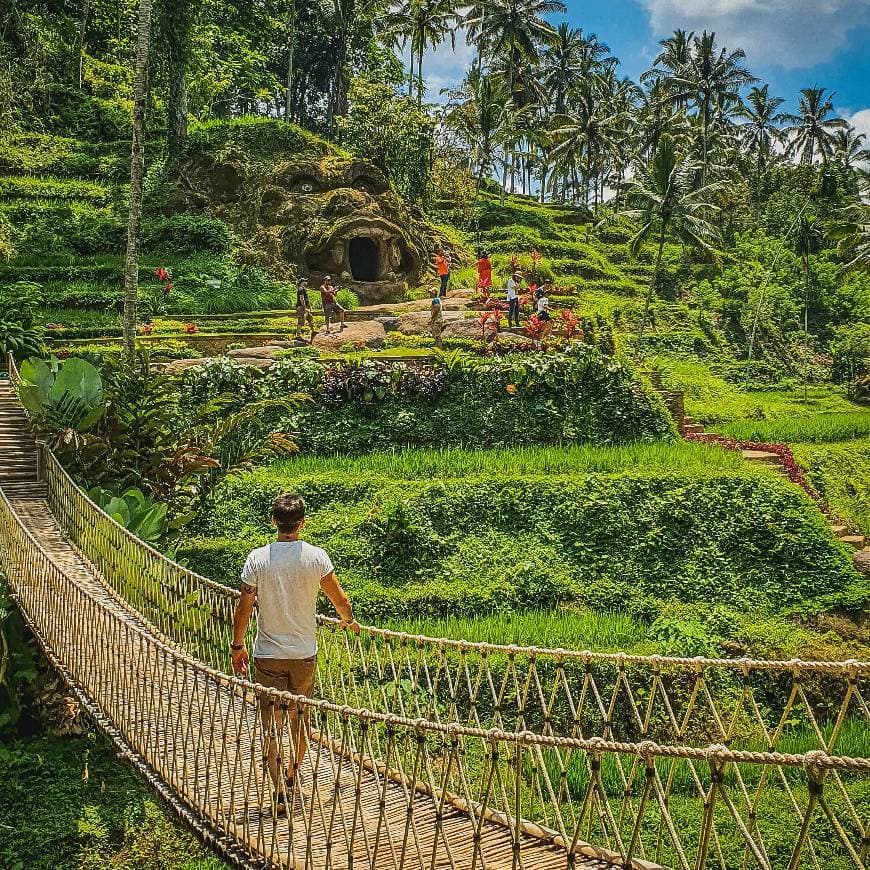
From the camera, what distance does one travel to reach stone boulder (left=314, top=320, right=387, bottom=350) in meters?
15.1

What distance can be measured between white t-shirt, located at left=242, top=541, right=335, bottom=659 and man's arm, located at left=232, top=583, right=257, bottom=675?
0.15ft

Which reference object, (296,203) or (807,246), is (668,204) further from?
(296,203)

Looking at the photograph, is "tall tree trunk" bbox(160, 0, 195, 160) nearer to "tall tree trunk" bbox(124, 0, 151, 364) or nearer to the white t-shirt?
"tall tree trunk" bbox(124, 0, 151, 364)

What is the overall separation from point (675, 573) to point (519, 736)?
652cm

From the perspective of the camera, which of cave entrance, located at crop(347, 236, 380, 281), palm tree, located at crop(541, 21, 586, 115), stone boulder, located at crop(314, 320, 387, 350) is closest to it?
stone boulder, located at crop(314, 320, 387, 350)

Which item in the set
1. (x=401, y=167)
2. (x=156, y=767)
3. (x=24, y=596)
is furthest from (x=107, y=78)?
(x=156, y=767)

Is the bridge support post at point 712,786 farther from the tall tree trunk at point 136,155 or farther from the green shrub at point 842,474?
the green shrub at point 842,474

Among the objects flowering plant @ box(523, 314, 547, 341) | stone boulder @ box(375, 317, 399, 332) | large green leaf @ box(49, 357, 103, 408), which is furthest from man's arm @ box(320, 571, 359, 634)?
stone boulder @ box(375, 317, 399, 332)

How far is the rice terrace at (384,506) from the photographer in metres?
3.79

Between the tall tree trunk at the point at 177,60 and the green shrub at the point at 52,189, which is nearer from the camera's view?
the tall tree trunk at the point at 177,60

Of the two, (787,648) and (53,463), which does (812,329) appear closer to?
(787,648)

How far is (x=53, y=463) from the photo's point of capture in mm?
7477

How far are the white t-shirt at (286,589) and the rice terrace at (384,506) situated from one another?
0.02m

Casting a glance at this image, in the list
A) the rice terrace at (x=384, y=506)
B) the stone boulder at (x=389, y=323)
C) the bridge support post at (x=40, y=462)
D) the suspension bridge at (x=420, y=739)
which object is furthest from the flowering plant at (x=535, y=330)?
the bridge support post at (x=40, y=462)
